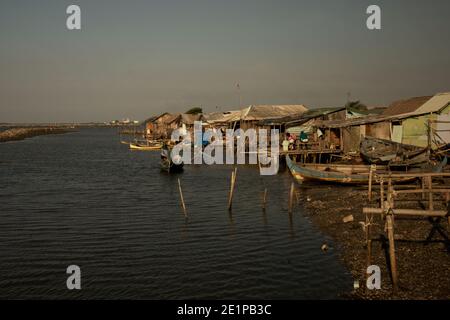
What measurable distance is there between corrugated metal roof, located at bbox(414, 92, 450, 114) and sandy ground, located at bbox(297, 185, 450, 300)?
10693 mm

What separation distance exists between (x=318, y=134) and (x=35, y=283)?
26386 millimetres

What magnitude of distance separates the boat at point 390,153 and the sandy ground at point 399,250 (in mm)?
5478

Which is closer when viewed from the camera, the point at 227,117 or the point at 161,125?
the point at 227,117

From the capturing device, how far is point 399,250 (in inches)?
451

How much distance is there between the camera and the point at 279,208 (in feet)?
61.3

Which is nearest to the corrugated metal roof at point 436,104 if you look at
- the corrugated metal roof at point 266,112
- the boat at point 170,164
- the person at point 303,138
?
the person at point 303,138

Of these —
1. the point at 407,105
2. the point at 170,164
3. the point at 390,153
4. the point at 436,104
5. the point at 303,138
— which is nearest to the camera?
the point at 390,153

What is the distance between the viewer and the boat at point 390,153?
22.2 m

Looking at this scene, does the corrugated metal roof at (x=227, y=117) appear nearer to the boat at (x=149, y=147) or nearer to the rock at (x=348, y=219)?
the boat at (x=149, y=147)

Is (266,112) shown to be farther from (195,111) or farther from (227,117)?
(195,111)

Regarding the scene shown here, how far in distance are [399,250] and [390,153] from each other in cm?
1289

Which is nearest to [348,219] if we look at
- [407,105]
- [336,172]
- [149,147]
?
[336,172]
